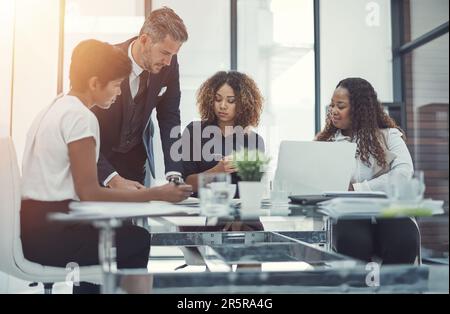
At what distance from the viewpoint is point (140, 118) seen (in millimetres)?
2730

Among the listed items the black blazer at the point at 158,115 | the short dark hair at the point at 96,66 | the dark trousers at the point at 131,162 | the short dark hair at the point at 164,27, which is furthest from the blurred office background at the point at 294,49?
the short dark hair at the point at 96,66

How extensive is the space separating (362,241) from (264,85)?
3383 mm

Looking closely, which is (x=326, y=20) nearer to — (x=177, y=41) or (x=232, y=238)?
(x=177, y=41)

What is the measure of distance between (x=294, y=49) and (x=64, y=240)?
420cm

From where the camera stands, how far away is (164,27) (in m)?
2.60

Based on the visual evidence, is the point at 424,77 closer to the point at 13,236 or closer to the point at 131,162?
the point at 131,162

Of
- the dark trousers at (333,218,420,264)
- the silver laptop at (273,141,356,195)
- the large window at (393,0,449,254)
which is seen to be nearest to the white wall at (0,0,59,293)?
the silver laptop at (273,141,356,195)

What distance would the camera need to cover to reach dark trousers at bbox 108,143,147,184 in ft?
9.07

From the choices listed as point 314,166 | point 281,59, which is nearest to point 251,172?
point 314,166

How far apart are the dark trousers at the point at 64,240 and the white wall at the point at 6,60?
2.11 m

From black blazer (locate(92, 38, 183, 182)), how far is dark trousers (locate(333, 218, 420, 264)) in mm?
861

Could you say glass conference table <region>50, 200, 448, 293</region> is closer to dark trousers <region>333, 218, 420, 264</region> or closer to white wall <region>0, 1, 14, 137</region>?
dark trousers <region>333, 218, 420, 264</region>

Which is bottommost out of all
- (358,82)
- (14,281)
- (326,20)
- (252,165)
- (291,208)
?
(14,281)
